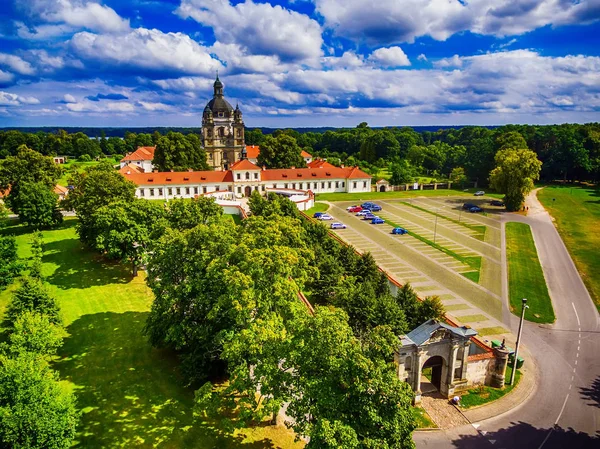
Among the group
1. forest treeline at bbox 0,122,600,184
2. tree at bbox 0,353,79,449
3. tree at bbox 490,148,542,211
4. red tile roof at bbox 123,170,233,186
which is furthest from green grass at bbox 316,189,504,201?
tree at bbox 0,353,79,449

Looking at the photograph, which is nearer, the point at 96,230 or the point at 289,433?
the point at 289,433

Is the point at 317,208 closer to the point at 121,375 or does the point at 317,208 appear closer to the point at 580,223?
the point at 580,223

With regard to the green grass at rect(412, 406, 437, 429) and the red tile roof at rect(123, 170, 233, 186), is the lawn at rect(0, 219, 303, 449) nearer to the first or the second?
the green grass at rect(412, 406, 437, 429)

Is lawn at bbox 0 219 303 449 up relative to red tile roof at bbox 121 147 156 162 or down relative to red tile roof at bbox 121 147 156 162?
down

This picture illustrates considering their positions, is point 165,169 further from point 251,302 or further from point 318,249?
point 251,302

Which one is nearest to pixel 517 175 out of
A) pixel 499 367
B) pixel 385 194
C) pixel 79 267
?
pixel 385 194

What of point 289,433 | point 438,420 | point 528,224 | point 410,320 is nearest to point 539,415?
point 438,420
